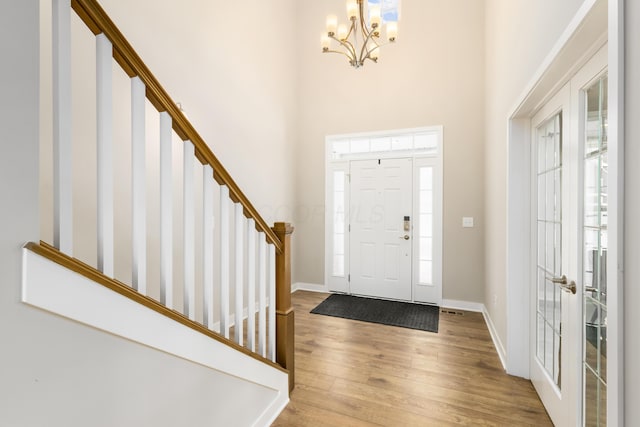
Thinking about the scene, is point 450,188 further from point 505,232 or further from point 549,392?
point 549,392

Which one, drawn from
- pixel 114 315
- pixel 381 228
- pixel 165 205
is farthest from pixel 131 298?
pixel 381 228

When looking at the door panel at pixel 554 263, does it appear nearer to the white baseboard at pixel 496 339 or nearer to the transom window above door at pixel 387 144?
the white baseboard at pixel 496 339

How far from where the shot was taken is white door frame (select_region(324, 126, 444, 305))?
4062 mm

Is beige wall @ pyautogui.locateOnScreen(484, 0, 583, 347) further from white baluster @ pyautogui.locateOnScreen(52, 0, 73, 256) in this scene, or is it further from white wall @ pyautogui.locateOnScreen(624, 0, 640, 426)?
white baluster @ pyautogui.locateOnScreen(52, 0, 73, 256)

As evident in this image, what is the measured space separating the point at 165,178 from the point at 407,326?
3.09 metres

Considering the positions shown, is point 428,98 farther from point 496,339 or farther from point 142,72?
point 142,72

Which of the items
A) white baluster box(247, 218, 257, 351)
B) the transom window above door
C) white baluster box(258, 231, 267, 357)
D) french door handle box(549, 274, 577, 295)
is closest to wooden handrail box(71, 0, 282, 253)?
white baluster box(247, 218, 257, 351)

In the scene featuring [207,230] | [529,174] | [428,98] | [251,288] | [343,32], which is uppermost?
[343,32]

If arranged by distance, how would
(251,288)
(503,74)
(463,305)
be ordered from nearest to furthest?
(251,288)
(503,74)
(463,305)

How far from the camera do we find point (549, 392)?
6.19 feet

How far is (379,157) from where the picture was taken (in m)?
4.40

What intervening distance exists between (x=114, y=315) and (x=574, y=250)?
Result: 205cm

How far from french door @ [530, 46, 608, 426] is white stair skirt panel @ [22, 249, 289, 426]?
5.57 feet

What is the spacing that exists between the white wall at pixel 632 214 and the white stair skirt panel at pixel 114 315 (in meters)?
1.45
